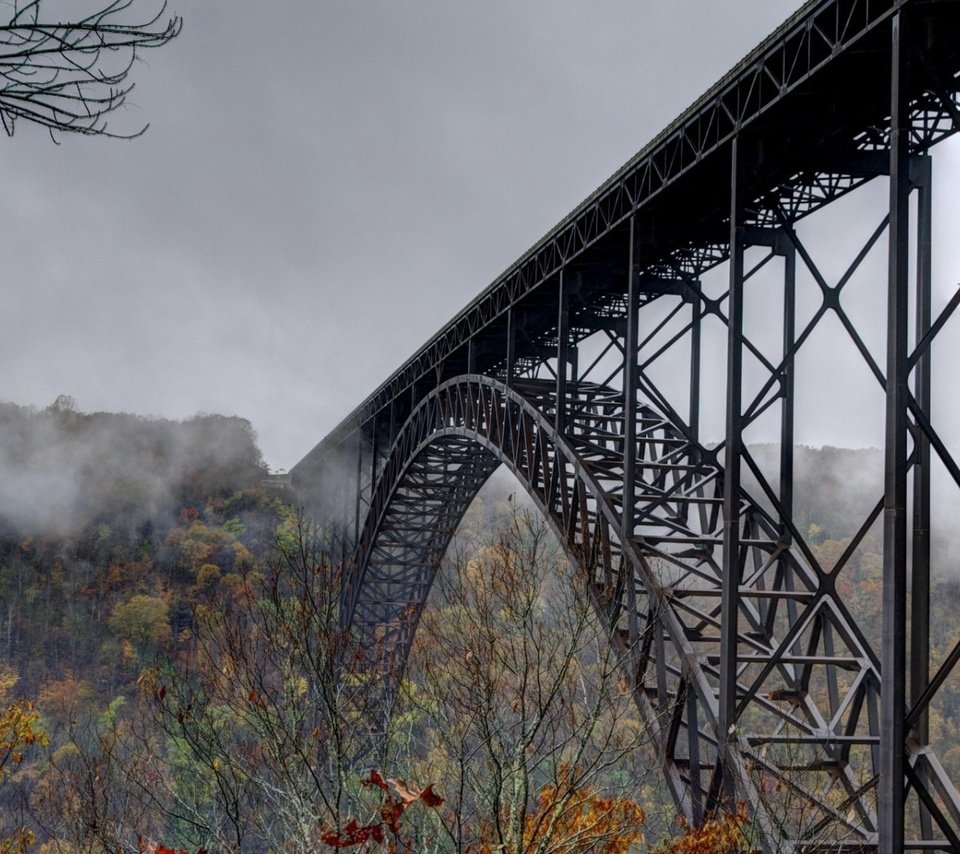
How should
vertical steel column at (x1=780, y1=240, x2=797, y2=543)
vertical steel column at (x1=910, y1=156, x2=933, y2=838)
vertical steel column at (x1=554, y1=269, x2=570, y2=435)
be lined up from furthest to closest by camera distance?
1. vertical steel column at (x1=554, y1=269, x2=570, y2=435)
2. vertical steel column at (x1=780, y1=240, x2=797, y2=543)
3. vertical steel column at (x1=910, y1=156, x2=933, y2=838)

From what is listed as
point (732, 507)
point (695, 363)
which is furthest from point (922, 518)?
point (695, 363)

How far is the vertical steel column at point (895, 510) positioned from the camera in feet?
29.5

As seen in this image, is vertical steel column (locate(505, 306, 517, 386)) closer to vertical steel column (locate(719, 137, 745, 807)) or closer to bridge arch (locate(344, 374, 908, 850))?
bridge arch (locate(344, 374, 908, 850))

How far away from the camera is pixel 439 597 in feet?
171

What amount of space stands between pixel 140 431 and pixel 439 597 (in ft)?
136

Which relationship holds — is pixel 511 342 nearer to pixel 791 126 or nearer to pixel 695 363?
pixel 695 363

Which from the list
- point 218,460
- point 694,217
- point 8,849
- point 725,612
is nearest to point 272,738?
point 725,612

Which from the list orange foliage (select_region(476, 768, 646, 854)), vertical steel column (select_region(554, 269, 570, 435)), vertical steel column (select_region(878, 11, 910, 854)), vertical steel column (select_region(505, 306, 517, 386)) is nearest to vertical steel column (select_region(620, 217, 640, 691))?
orange foliage (select_region(476, 768, 646, 854))

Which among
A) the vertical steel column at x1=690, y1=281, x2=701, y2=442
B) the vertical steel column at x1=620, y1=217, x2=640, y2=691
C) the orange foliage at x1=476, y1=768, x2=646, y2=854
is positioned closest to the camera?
the orange foliage at x1=476, y1=768, x2=646, y2=854

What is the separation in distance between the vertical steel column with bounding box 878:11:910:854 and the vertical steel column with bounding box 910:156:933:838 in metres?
1.08

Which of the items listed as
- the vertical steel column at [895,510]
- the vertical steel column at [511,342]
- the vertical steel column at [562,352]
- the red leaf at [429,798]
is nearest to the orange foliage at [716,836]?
the vertical steel column at [895,510]

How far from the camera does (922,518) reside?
422 inches

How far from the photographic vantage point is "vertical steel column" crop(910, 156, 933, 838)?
10.5 meters

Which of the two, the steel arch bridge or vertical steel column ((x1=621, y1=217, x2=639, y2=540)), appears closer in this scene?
the steel arch bridge
